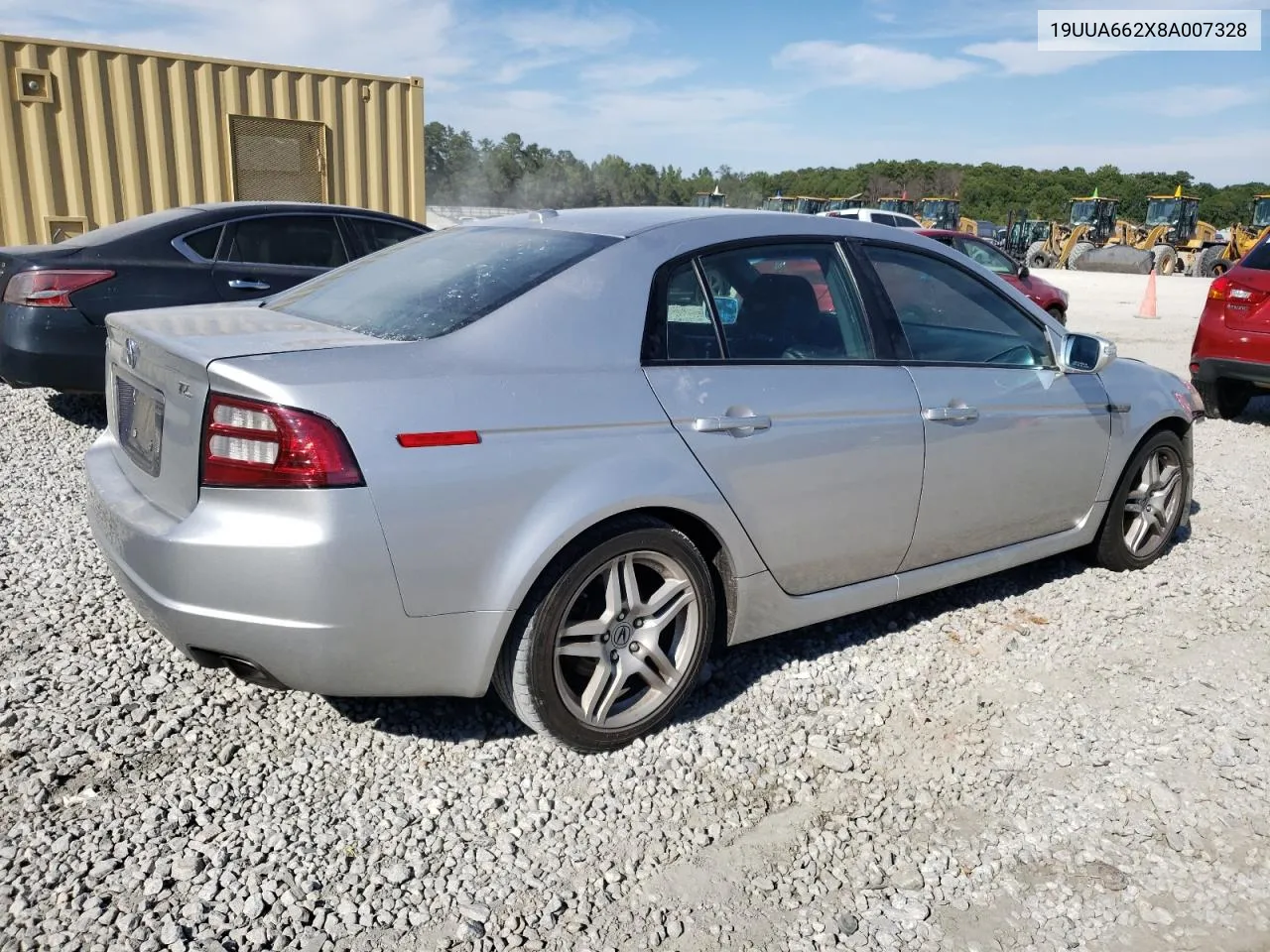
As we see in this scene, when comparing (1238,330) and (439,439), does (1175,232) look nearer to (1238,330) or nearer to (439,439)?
(1238,330)

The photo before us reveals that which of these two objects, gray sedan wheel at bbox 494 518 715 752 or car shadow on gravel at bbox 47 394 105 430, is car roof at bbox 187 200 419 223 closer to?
car shadow on gravel at bbox 47 394 105 430

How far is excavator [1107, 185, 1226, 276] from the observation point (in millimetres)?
33719

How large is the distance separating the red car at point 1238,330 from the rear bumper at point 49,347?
7.89 meters

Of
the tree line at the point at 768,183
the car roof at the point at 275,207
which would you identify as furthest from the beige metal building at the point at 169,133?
the tree line at the point at 768,183

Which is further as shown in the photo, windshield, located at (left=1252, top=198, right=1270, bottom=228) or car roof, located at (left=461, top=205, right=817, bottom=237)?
windshield, located at (left=1252, top=198, right=1270, bottom=228)

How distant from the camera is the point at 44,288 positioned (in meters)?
5.88

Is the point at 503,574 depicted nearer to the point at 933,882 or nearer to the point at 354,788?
Answer: the point at 354,788

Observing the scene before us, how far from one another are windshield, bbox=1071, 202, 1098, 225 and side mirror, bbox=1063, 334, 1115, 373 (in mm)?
35310

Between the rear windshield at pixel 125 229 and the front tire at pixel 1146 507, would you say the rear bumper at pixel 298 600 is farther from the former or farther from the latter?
the rear windshield at pixel 125 229

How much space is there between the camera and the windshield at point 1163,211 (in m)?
35.1

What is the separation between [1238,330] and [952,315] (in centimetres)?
501

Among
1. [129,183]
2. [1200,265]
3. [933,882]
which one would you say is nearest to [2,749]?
[933,882]

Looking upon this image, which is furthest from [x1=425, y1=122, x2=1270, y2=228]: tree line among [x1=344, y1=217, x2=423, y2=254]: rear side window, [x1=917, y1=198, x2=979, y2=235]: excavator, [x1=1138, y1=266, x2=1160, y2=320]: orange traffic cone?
[x1=344, y1=217, x2=423, y2=254]: rear side window

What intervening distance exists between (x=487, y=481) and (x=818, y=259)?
1.63 metres
